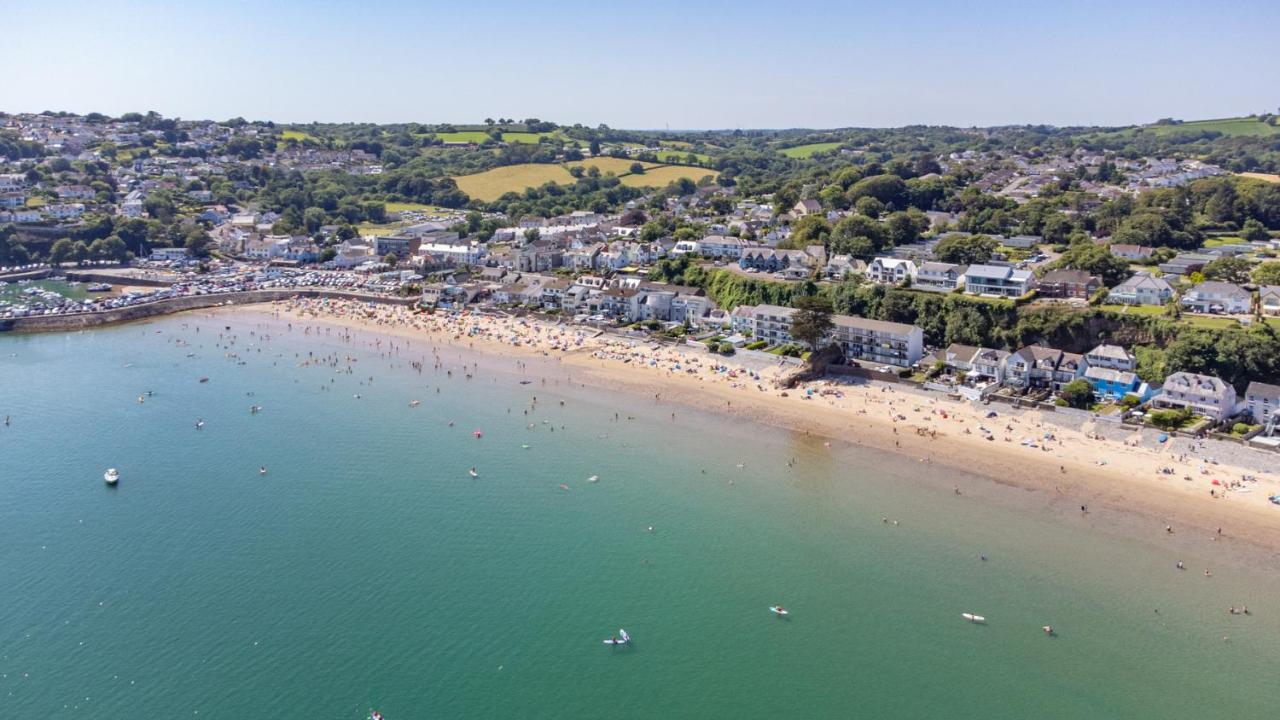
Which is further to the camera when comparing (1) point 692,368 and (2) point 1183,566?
(1) point 692,368

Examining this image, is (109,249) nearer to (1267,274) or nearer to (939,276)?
(939,276)

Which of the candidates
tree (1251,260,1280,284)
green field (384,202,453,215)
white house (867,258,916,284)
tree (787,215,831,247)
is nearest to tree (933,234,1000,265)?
white house (867,258,916,284)

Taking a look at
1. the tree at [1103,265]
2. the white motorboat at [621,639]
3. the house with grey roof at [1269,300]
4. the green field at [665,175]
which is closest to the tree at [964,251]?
the tree at [1103,265]

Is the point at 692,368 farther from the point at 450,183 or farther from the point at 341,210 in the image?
the point at 450,183

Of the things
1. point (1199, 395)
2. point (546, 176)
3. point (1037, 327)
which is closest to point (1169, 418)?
point (1199, 395)

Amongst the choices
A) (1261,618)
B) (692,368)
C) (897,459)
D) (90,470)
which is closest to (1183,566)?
(1261,618)

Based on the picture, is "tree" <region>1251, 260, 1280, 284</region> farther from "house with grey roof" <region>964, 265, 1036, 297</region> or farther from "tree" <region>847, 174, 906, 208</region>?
"tree" <region>847, 174, 906, 208</region>
